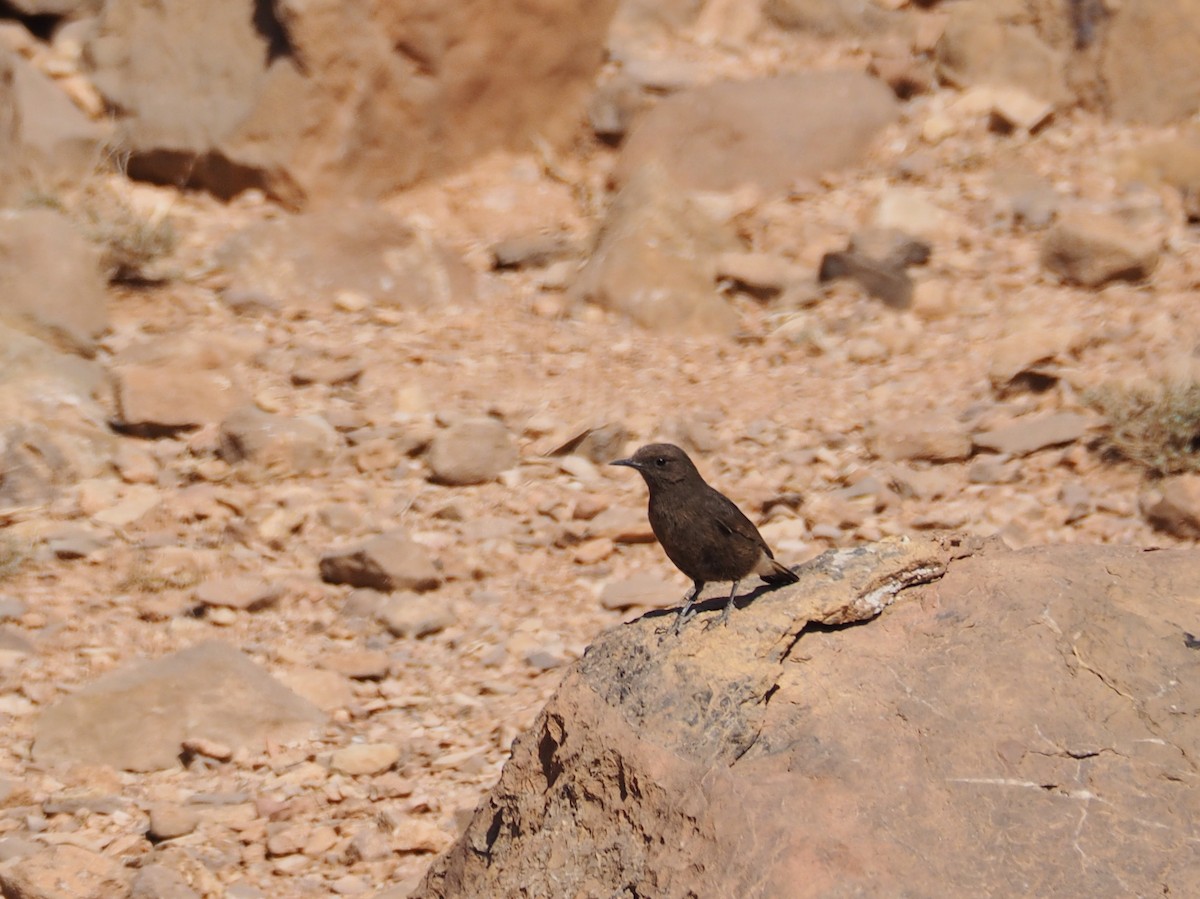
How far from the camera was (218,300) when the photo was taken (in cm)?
813

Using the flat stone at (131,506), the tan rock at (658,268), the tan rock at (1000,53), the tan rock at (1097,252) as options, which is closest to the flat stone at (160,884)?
the flat stone at (131,506)

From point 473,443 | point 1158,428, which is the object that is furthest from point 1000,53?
point 473,443

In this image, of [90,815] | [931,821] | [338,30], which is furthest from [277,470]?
[931,821]

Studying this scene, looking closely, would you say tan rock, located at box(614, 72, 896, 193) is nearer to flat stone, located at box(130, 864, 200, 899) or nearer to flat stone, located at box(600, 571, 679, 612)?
flat stone, located at box(600, 571, 679, 612)

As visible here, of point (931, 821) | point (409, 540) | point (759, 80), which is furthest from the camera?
point (759, 80)

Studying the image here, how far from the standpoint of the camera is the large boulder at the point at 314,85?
9.08 metres

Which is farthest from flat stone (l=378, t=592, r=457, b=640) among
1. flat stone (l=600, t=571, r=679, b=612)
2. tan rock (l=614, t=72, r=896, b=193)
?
tan rock (l=614, t=72, r=896, b=193)

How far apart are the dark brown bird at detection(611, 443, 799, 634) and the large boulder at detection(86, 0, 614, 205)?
565 centimetres

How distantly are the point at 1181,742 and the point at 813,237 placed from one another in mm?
6194

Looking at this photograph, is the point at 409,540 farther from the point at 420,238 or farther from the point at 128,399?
the point at 420,238

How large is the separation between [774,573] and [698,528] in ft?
0.81

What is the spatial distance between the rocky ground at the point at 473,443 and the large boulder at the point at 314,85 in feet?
0.84

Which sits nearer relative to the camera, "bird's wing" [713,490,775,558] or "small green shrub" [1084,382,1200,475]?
"bird's wing" [713,490,775,558]

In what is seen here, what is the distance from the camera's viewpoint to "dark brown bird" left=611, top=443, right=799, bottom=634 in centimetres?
392
